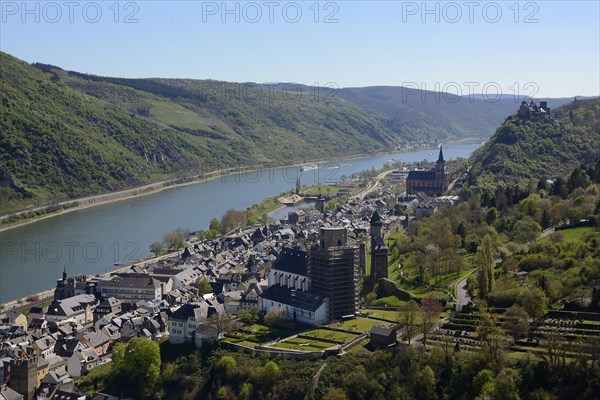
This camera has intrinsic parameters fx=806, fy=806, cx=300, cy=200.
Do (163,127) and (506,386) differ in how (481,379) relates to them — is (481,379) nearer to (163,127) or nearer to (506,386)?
(506,386)

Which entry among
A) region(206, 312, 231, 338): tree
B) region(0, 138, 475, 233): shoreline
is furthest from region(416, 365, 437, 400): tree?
region(0, 138, 475, 233): shoreline

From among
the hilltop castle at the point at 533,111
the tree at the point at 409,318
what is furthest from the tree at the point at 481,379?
the hilltop castle at the point at 533,111

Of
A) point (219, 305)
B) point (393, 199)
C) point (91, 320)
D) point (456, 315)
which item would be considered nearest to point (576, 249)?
point (456, 315)

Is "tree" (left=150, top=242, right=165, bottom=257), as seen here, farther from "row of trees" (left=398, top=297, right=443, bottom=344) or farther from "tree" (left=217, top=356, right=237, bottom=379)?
"row of trees" (left=398, top=297, right=443, bottom=344)

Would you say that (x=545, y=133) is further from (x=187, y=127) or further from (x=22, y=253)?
(x=187, y=127)

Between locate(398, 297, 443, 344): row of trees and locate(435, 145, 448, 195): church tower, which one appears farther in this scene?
locate(435, 145, 448, 195): church tower

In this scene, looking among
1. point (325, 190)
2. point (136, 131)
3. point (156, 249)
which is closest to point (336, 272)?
point (156, 249)

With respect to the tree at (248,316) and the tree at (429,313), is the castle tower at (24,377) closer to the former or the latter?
the tree at (248,316)
